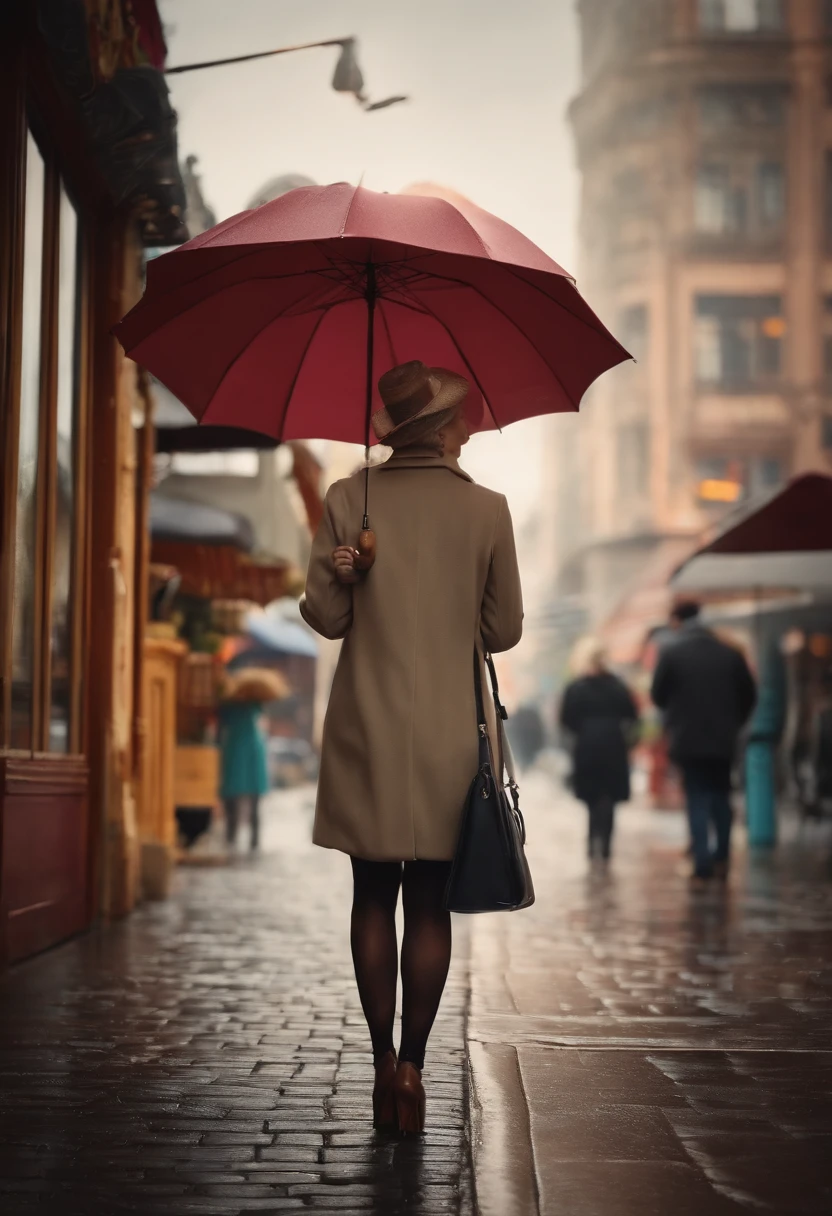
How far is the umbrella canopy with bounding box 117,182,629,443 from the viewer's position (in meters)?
5.04

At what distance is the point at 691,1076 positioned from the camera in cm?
532

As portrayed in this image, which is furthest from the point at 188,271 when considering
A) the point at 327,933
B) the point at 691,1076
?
the point at 327,933

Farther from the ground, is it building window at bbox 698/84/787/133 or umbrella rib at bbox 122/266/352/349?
building window at bbox 698/84/787/133

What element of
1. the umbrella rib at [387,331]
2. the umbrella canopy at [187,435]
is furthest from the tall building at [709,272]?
the umbrella rib at [387,331]

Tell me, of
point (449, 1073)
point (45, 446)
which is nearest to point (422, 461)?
point (449, 1073)

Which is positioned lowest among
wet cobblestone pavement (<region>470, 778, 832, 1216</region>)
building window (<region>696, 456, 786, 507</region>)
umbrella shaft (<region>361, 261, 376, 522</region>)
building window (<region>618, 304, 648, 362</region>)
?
wet cobblestone pavement (<region>470, 778, 832, 1216</region>)

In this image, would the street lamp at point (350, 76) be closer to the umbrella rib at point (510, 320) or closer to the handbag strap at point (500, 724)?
the umbrella rib at point (510, 320)

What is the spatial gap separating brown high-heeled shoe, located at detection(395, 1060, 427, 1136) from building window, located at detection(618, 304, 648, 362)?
42.5 metres

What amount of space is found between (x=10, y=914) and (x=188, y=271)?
3462 mm

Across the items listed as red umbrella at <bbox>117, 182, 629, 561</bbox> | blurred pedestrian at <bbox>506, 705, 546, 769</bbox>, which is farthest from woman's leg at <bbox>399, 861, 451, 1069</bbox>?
blurred pedestrian at <bbox>506, 705, 546, 769</bbox>

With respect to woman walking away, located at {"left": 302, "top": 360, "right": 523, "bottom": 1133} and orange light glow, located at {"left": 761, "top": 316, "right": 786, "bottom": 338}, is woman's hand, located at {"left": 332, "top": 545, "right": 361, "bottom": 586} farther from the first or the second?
orange light glow, located at {"left": 761, "top": 316, "right": 786, "bottom": 338}

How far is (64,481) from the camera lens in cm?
920

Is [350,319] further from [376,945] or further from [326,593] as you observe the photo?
[376,945]

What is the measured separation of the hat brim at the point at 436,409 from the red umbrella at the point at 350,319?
25cm
